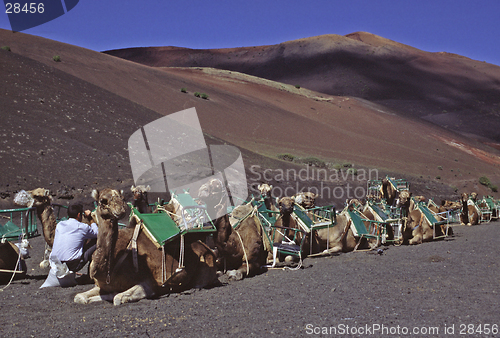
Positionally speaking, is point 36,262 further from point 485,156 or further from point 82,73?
point 485,156

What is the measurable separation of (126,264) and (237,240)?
9.11 ft

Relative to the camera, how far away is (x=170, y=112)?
55406mm

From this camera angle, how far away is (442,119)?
303ft

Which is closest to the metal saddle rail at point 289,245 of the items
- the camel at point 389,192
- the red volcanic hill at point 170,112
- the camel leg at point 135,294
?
the camel leg at point 135,294

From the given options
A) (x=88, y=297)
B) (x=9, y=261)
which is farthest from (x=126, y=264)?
(x=9, y=261)

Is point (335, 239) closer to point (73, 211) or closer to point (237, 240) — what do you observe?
Answer: point (237, 240)

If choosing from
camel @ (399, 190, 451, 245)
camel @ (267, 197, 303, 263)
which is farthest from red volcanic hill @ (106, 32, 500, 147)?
camel @ (267, 197, 303, 263)

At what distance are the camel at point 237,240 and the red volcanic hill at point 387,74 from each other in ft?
276

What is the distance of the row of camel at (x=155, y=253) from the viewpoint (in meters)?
6.28

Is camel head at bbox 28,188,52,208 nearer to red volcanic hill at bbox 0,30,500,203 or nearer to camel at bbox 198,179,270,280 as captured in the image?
camel at bbox 198,179,270,280

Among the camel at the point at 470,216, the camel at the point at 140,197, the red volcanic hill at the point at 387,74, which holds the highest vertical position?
the red volcanic hill at the point at 387,74

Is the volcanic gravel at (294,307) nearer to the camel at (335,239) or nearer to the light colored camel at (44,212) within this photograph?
the light colored camel at (44,212)

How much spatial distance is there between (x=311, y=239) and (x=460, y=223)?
1420cm

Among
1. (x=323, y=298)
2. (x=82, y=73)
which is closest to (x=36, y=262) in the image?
(x=323, y=298)
